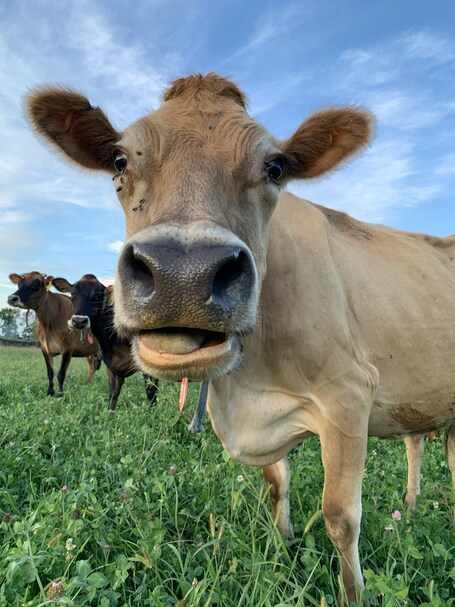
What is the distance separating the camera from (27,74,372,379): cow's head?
1854mm

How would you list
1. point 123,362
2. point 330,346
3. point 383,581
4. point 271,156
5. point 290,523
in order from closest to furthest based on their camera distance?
1. point 383,581
2. point 271,156
3. point 330,346
4. point 290,523
5. point 123,362

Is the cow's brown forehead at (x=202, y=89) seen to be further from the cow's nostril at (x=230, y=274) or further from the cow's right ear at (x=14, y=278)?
the cow's right ear at (x=14, y=278)

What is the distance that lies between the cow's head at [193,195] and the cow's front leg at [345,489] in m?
1.00

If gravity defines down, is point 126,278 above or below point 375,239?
below

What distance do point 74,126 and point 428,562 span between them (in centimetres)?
330

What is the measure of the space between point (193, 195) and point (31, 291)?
46.3ft

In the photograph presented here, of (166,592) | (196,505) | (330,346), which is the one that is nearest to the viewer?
(166,592)

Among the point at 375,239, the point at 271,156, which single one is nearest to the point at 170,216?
the point at 271,156

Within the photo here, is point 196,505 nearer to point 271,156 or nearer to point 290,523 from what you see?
point 290,523

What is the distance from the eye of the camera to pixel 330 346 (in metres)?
2.97

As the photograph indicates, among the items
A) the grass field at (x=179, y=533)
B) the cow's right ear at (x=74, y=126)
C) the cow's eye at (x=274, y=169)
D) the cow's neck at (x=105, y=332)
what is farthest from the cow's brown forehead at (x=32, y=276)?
the cow's eye at (x=274, y=169)

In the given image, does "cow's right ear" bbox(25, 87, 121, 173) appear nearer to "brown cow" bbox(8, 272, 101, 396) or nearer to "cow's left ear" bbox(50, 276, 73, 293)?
"cow's left ear" bbox(50, 276, 73, 293)

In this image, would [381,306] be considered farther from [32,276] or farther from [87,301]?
[32,276]

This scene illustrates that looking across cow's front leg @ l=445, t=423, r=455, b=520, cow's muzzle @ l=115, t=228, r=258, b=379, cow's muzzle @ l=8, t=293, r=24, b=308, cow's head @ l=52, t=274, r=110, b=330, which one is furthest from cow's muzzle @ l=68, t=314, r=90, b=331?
cow's muzzle @ l=115, t=228, r=258, b=379
